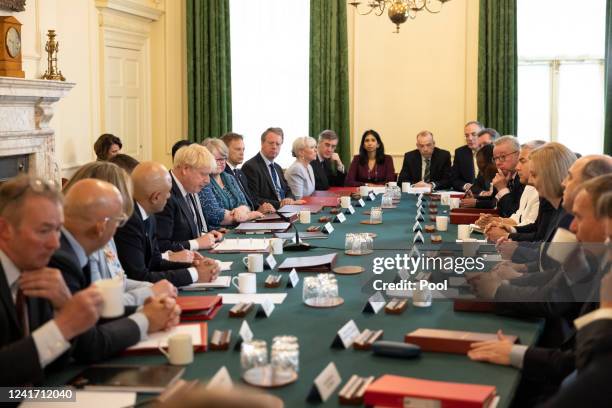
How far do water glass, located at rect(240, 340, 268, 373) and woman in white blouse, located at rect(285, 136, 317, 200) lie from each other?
5.81 metres

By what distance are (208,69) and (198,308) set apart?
26.1 feet

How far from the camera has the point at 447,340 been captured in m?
2.69

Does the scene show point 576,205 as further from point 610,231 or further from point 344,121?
point 344,121

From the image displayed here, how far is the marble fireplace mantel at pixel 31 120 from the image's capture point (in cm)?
698

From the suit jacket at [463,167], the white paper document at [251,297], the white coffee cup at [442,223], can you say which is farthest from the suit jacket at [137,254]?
the suit jacket at [463,167]

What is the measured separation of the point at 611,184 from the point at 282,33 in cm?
852

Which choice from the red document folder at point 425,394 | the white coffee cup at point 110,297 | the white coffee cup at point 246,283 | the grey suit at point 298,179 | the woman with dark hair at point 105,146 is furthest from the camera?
the grey suit at point 298,179

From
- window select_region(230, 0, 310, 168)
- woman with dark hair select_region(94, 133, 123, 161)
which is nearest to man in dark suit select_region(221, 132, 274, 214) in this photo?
woman with dark hair select_region(94, 133, 123, 161)

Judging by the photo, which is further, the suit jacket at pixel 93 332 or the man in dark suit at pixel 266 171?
the man in dark suit at pixel 266 171

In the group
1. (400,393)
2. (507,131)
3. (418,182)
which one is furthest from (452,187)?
(400,393)

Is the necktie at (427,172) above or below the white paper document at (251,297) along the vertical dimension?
above

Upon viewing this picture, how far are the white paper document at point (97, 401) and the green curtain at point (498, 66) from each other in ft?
27.7

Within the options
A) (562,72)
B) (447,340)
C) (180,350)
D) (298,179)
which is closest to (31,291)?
(180,350)

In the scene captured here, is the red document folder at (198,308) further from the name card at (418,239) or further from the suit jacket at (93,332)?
the name card at (418,239)
